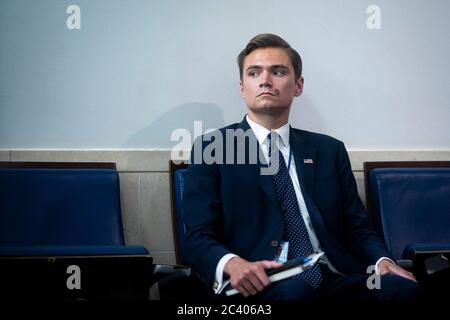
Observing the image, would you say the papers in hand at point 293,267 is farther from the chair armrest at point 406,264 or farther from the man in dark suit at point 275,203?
the chair armrest at point 406,264

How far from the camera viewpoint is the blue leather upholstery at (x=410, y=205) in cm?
241

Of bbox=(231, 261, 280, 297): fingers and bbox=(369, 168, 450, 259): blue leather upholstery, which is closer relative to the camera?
bbox=(231, 261, 280, 297): fingers

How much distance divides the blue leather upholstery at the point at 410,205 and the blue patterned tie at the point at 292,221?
60 cm

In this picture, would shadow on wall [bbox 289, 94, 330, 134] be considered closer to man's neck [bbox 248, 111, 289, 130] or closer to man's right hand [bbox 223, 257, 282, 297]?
man's neck [bbox 248, 111, 289, 130]

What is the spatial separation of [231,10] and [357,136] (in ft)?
2.86

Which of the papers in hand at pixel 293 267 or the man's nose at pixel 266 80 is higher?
the man's nose at pixel 266 80

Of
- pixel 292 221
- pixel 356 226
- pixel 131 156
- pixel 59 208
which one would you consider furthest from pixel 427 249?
pixel 59 208

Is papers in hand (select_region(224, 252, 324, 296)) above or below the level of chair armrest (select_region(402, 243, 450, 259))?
above

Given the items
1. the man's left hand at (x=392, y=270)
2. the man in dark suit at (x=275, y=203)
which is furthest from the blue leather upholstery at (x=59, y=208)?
→ the man's left hand at (x=392, y=270)

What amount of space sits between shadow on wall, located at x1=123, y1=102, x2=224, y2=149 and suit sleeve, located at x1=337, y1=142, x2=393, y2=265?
2.22 ft

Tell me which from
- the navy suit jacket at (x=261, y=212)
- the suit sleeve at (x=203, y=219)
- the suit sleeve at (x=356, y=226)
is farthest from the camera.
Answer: the suit sleeve at (x=356, y=226)

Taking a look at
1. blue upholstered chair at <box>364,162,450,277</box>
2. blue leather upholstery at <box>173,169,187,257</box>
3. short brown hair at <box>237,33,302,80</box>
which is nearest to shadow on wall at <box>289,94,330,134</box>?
blue upholstered chair at <box>364,162,450,277</box>

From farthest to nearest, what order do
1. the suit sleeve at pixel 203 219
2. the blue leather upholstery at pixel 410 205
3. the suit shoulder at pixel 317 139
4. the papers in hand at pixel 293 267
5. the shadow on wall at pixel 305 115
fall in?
the shadow on wall at pixel 305 115 → the blue leather upholstery at pixel 410 205 → the suit shoulder at pixel 317 139 → the suit sleeve at pixel 203 219 → the papers in hand at pixel 293 267

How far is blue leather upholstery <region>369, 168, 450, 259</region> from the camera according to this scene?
2408 millimetres
